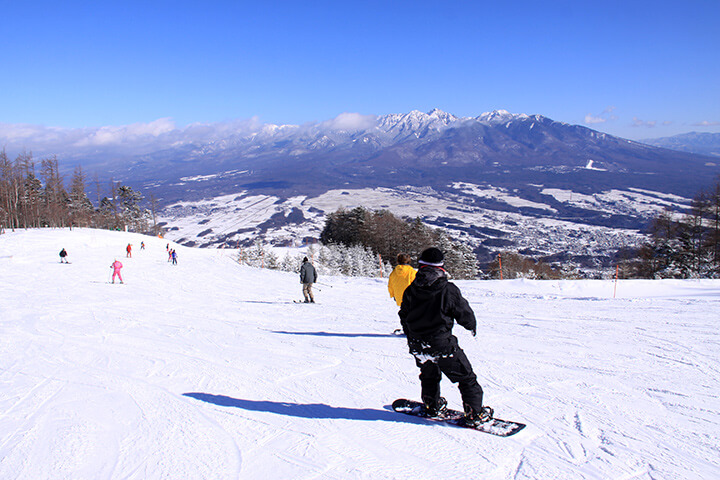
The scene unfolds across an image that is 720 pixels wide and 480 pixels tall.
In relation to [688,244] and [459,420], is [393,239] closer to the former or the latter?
[688,244]

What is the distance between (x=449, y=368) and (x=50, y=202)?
77717 mm

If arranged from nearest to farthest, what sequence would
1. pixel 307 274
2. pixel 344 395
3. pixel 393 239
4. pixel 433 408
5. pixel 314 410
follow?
pixel 433 408 → pixel 314 410 → pixel 344 395 → pixel 307 274 → pixel 393 239

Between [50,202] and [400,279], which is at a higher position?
[50,202]

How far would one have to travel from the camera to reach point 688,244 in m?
31.8

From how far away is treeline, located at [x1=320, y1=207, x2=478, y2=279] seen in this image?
47469mm

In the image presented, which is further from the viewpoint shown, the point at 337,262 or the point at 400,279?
the point at 337,262

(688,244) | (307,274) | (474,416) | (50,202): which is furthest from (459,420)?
(50,202)

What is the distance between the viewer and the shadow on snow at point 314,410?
167 inches

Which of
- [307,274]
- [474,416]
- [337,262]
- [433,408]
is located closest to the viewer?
[474,416]

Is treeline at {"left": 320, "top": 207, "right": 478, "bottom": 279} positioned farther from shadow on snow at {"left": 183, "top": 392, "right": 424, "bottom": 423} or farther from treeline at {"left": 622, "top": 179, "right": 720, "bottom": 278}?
shadow on snow at {"left": 183, "top": 392, "right": 424, "bottom": 423}

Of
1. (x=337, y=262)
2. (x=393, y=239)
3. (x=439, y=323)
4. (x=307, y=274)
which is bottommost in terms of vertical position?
(x=337, y=262)

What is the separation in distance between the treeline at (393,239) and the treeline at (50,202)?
3657 centimetres

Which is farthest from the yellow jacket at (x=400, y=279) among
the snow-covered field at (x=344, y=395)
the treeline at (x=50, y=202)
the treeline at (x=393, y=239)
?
the treeline at (x=50, y=202)

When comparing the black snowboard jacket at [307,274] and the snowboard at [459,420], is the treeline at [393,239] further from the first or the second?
the snowboard at [459,420]
